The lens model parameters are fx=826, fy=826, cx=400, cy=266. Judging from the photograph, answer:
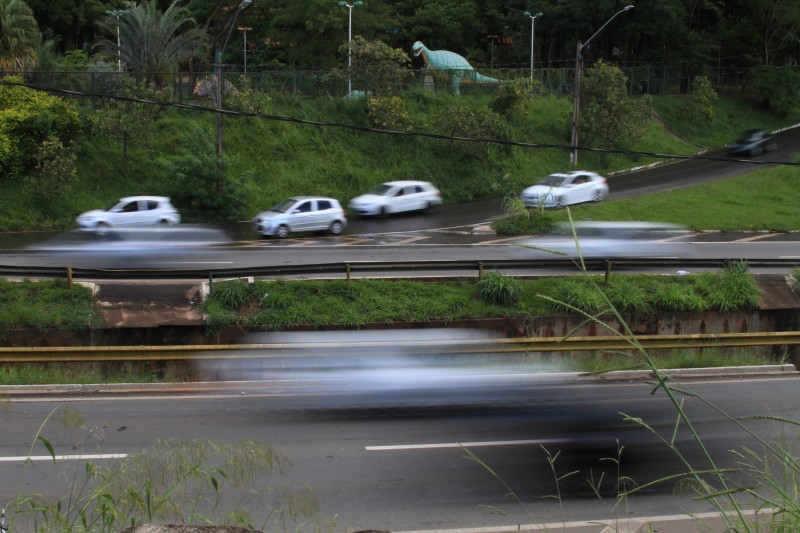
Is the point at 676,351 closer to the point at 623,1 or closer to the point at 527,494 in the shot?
the point at 527,494

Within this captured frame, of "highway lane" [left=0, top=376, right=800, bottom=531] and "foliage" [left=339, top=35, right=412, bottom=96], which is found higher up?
"foliage" [left=339, top=35, right=412, bottom=96]

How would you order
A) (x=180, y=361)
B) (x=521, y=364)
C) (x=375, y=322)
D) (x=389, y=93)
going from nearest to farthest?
(x=521, y=364)
(x=180, y=361)
(x=375, y=322)
(x=389, y=93)

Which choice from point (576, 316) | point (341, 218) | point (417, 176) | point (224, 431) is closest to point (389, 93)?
point (417, 176)

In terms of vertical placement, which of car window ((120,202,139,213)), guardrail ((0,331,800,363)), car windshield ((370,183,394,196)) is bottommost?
guardrail ((0,331,800,363))

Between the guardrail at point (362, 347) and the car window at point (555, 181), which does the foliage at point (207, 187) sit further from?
the guardrail at point (362, 347)

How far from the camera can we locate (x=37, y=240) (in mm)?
26188

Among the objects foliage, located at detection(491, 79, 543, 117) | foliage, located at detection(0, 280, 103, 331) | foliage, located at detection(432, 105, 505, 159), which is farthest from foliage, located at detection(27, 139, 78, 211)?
foliage, located at detection(491, 79, 543, 117)

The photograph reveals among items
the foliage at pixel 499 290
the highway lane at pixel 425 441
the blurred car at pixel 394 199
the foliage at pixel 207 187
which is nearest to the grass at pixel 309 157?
the foliage at pixel 207 187

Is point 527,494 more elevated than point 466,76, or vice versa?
point 466,76

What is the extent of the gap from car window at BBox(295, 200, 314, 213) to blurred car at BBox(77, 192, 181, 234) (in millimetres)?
4170

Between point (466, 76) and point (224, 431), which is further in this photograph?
point (466, 76)

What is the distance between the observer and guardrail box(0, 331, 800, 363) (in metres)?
13.8

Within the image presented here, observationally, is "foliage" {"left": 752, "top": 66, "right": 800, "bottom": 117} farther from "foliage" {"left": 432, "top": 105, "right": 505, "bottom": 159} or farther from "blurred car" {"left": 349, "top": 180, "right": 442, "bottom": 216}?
"blurred car" {"left": 349, "top": 180, "right": 442, "bottom": 216}

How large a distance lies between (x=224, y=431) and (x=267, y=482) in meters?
2.15
